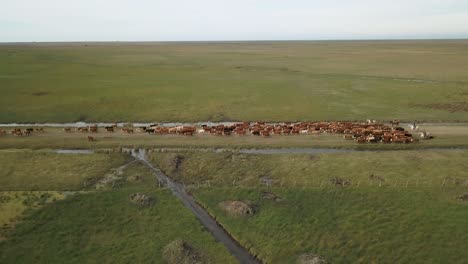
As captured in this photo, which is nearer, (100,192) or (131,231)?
(131,231)

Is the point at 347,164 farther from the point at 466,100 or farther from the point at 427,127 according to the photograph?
the point at 466,100

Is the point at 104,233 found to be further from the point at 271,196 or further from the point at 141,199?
the point at 271,196

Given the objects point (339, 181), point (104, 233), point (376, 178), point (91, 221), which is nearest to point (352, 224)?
point (339, 181)

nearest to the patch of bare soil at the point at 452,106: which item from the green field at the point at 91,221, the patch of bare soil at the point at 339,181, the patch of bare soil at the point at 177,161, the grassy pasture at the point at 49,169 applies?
the patch of bare soil at the point at 339,181

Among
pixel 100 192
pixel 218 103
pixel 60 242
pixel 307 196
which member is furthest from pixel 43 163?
pixel 218 103

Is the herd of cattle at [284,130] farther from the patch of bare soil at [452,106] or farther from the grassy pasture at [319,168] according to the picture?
the patch of bare soil at [452,106]
